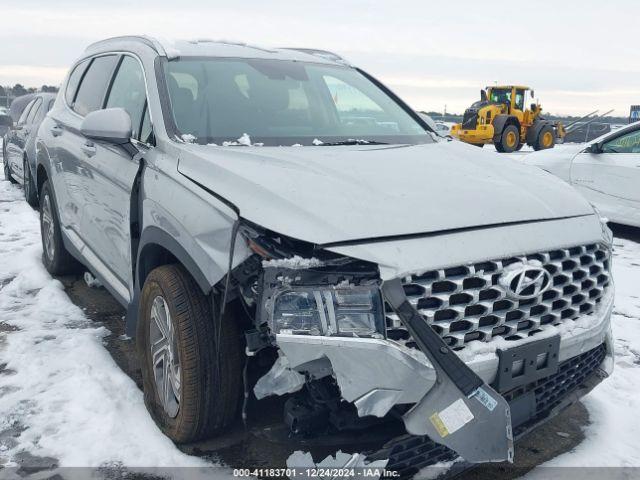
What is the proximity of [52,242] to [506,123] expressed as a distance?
1797 cm

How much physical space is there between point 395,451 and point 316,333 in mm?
505

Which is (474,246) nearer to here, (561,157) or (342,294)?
(342,294)

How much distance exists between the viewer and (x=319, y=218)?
2123mm

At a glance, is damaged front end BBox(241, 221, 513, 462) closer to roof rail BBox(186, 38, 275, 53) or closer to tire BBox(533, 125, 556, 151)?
roof rail BBox(186, 38, 275, 53)

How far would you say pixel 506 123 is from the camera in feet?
67.3

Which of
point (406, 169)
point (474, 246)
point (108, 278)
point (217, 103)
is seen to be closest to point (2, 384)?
point (108, 278)

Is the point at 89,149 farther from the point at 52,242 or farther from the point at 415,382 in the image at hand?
the point at 415,382

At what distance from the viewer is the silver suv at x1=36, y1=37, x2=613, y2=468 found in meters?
2.00

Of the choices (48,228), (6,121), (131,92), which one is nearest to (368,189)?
(131,92)

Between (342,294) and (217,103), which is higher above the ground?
(217,103)

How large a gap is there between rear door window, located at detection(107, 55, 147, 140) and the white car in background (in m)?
5.83

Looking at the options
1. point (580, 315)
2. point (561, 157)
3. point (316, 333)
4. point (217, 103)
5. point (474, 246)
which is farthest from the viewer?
point (561, 157)

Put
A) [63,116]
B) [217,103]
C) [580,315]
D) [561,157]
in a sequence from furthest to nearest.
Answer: [561,157]
[63,116]
[217,103]
[580,315]

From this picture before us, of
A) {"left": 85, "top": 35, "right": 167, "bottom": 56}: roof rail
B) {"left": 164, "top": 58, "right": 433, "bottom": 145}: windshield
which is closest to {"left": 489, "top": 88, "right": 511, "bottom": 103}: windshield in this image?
{"left": 164, "top": 58, "right": 433, "bottom": 145}: windshield
